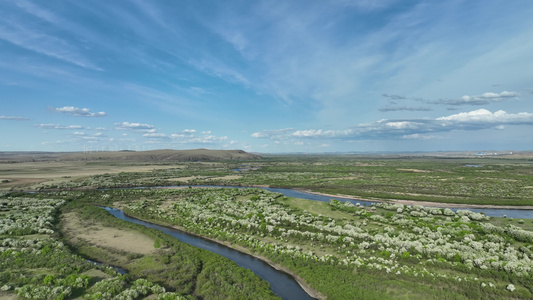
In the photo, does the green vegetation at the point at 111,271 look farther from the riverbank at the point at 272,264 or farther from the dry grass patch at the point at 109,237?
the riverbank at the point at 272,264

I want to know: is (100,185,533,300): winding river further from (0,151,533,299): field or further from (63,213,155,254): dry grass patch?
(63,213,155,254): dry grass patch

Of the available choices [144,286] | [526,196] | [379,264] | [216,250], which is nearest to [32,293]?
[144,286]

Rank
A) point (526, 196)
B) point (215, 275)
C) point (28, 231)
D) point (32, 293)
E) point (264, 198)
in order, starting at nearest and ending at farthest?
point (32, 293), point (215, 275), point (28, 231), point (264, 198), point (526, 196)

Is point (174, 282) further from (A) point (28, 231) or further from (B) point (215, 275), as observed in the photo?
(A) point (28, 231)

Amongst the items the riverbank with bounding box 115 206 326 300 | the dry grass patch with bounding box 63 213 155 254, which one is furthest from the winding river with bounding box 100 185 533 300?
the dry grass patch with bounding box 63 213 155 254

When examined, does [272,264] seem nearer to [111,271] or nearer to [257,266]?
[257,266]

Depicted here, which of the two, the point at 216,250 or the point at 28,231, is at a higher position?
the point at 28,231

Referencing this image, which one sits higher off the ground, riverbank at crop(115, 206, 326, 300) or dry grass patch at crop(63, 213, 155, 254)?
dry grass patch at crop(63, 213, 155, 254)

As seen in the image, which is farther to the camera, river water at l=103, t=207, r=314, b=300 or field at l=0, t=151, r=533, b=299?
river water at l=103, t=207, r=314, b=300
